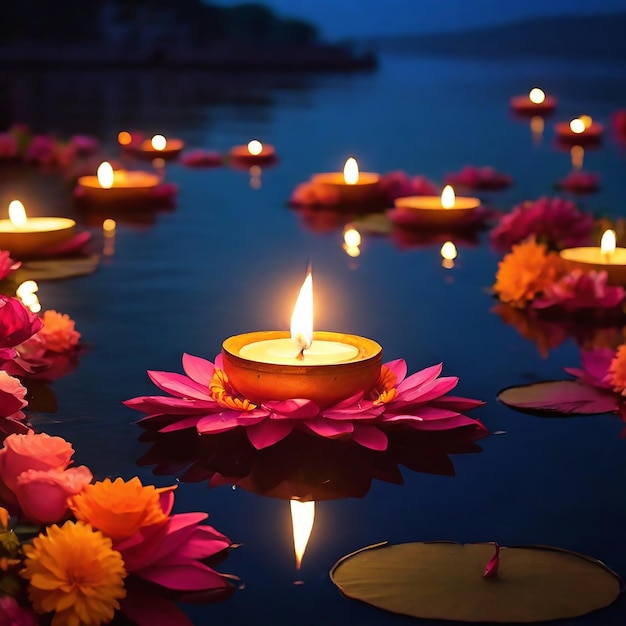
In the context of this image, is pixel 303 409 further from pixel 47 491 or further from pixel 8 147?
pixel 8 147

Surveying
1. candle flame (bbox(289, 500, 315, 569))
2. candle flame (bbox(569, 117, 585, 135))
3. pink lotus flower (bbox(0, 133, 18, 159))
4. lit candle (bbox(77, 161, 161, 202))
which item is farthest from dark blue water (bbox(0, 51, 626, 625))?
pink lotus flower (bbox(0, 133, 18, 159))

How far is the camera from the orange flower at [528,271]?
2.24m

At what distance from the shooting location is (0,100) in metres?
8.35

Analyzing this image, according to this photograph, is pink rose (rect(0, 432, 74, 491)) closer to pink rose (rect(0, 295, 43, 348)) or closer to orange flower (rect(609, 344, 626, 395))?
pink rose (rect(0, 295, 43, 348))

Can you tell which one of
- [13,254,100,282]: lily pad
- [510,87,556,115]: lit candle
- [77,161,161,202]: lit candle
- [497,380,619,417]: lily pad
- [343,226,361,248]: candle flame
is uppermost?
[510,87,556,115]: lit candle

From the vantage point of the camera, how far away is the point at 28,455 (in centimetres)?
111

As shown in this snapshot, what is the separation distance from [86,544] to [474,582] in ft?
1.18

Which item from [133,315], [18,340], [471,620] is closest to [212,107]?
[133,315]

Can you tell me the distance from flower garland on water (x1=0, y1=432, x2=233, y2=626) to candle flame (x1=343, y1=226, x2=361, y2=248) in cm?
211

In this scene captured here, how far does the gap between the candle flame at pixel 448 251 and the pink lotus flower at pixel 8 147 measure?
Result: 2.63m

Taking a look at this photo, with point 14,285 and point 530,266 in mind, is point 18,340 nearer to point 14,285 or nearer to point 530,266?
point 14,285

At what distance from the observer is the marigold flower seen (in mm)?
936

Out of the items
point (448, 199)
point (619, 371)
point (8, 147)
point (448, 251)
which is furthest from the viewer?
point (8, 147)

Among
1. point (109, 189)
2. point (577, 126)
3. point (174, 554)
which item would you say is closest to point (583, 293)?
point (174, 554)
